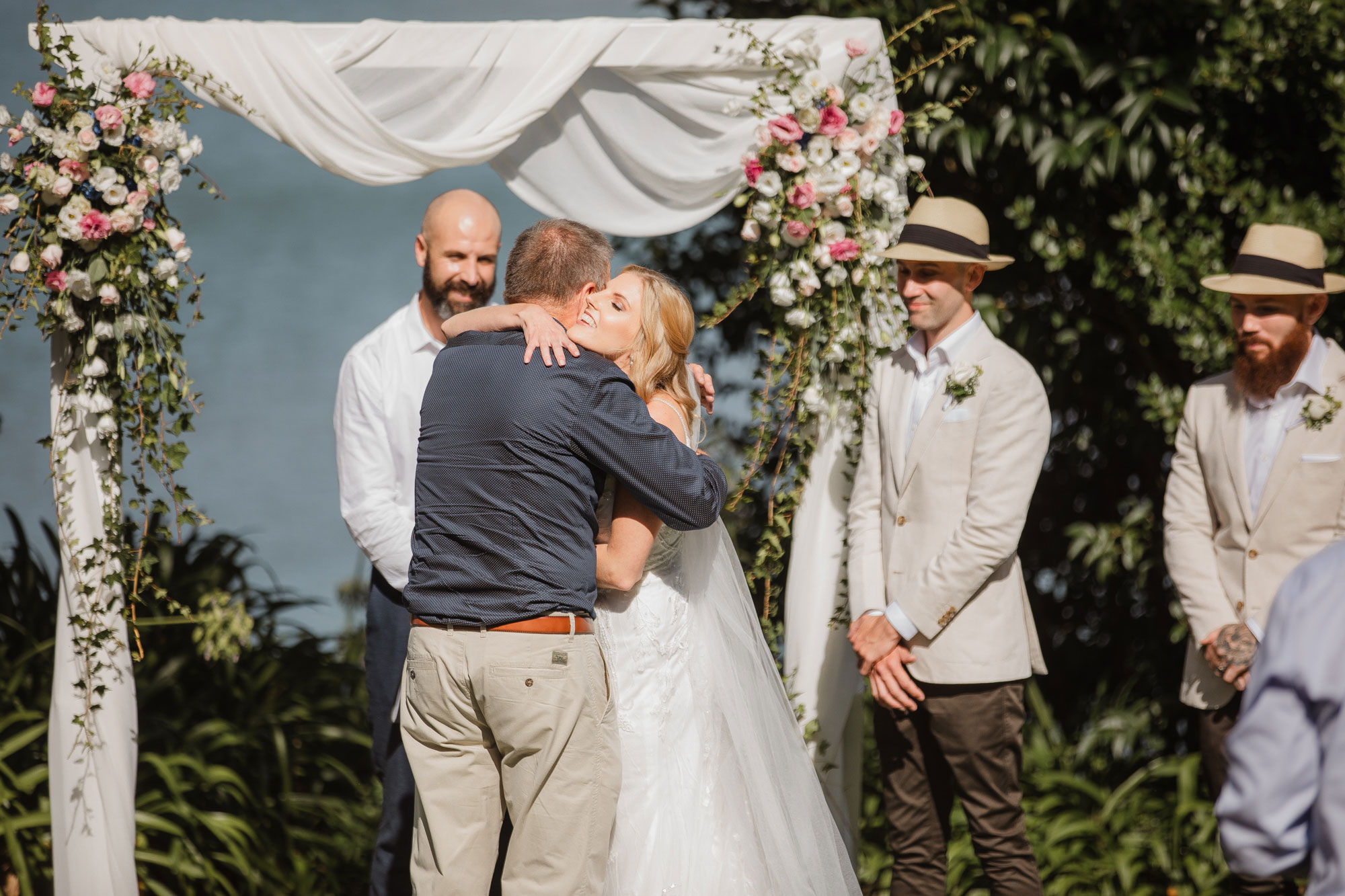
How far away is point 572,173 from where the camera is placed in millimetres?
3502

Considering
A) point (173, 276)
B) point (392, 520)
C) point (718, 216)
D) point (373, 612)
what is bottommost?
point (373, 612)

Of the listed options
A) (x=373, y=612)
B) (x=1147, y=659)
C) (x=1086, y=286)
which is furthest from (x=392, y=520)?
(x=1147, y=659)

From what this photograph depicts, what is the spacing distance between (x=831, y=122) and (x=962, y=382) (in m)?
0.85

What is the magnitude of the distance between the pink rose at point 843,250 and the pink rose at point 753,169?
287mm

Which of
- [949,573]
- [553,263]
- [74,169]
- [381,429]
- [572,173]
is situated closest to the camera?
[553,263]

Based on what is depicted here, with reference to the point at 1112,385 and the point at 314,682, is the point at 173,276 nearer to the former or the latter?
the point at 314,682

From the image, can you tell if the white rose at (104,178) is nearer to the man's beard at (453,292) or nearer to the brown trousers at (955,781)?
the man's beard at (453,292)

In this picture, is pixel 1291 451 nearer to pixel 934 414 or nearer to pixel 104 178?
pixel 934 414

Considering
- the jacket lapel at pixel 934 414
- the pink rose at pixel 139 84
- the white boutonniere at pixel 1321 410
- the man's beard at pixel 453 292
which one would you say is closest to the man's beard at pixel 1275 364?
the white boutonniere at pixel 1321 410

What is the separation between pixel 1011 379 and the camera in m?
2.95

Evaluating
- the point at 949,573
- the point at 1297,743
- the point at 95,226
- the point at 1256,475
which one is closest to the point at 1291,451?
the point at 1256,475

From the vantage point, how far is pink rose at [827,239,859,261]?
3.19 metres

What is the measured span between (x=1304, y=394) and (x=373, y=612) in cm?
259

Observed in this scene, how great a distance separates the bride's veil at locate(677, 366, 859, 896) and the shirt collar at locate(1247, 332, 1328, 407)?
4.92ft
